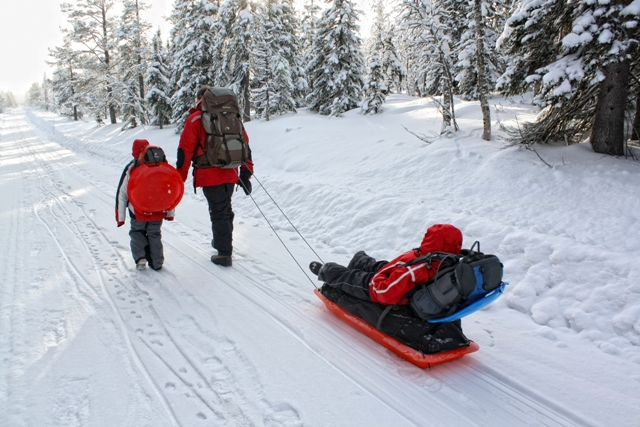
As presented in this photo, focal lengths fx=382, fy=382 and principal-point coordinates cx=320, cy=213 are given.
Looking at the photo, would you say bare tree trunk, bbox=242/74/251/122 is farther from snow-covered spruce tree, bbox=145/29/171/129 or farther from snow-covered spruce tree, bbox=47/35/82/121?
snow-covered spruce tree, bbox=47/35/82/121

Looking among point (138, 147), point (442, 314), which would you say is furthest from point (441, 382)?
point (138, 147)

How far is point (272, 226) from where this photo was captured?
7.29 metres

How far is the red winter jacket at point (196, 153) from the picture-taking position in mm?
4832

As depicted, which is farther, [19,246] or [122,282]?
[19,246]

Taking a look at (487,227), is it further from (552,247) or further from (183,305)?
(183,305)

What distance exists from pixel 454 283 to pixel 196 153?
11.7 ft

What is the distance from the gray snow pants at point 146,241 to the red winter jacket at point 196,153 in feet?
2.54

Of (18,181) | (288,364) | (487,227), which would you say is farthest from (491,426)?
(18,181)

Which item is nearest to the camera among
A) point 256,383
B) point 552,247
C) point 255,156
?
point 256,383

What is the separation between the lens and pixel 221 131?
4.91 meters

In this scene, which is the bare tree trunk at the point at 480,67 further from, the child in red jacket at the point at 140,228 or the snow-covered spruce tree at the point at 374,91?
the snow-covered spruce tree at the point at 374,91

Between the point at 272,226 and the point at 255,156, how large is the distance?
27.1 feet

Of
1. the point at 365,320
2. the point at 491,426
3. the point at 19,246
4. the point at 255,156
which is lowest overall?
the point at 491,426

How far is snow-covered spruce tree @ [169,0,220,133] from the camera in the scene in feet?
74.6
